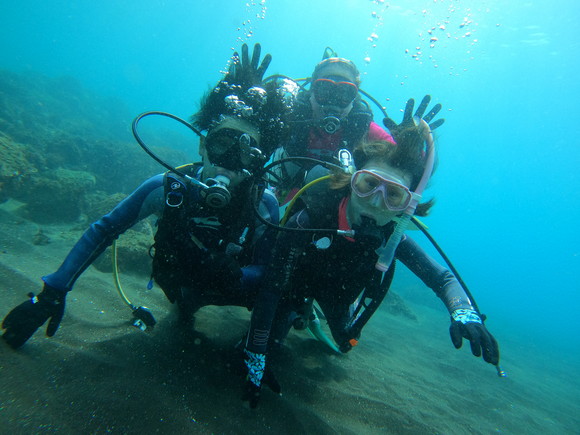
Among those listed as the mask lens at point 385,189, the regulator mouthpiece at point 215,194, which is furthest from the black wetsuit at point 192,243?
the mask lens at point 385,189

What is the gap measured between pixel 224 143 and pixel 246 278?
148cm

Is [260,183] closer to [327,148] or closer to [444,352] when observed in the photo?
[327,148]

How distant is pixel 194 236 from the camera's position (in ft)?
9.04

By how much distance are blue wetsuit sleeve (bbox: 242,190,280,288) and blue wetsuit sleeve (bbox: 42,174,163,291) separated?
1170 mm

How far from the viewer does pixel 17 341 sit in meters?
2.15

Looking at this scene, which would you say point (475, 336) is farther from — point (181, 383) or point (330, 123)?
point (330, 123)

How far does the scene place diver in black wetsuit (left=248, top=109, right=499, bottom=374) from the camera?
266 centimetres

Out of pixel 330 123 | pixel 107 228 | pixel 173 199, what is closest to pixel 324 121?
pixel 330 123

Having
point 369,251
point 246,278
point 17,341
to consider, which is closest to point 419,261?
point 369,251

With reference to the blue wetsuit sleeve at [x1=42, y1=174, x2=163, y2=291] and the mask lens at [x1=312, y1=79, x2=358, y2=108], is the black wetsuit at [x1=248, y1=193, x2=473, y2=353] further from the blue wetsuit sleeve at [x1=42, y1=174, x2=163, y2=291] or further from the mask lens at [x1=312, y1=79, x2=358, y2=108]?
the mask lens at [x1=312, y1=79, x2=358, y2=108]

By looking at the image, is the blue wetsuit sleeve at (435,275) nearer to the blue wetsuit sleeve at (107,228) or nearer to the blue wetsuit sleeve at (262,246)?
the blue wetsuit sleeve at (262,246)

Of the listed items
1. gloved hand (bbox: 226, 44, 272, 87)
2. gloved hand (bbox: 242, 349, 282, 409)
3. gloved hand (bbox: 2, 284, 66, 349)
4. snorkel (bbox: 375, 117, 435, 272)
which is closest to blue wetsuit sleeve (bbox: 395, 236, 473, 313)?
snorkel (bbox: 375, 117, 435, 272)

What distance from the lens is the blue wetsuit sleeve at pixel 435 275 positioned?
2.63 meters

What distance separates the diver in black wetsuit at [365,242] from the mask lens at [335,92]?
1982 mm
